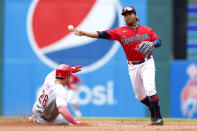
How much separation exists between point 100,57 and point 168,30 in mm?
1666

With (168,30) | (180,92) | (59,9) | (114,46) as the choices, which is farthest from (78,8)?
(180,92)

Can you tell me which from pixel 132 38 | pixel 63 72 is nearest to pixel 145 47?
pixel 132 38

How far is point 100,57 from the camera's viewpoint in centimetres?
1076

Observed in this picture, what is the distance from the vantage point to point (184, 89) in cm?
1080

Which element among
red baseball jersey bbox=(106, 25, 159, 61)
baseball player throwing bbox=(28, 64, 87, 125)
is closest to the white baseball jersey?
baseball player throwing bbox=(28, 64, 87, 125)

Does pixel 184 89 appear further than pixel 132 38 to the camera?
Yes

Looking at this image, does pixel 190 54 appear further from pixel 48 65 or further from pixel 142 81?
pixel 142 81

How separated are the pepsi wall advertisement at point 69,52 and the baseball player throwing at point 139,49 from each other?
13.1 ft

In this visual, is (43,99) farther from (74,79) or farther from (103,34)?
(74,79)

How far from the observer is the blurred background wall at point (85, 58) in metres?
10.7

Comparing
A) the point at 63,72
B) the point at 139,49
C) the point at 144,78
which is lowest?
the point at 144,78

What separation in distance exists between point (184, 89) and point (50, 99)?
542 centimetres

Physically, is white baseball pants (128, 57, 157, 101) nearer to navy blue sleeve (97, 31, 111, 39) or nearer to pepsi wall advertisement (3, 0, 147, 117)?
navy blue sleeve (97, 31, 111, 39)

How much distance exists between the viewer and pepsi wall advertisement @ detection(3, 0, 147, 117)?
10672mm
